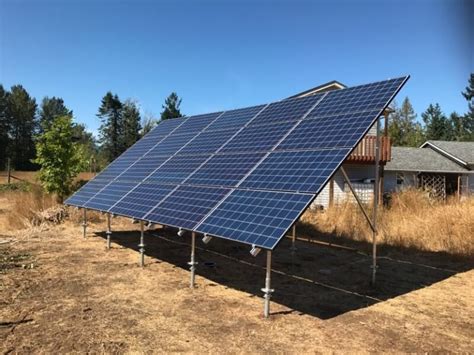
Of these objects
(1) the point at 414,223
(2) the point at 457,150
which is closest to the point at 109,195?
(1) the point at 414,223

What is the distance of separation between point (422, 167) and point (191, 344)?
31444mm

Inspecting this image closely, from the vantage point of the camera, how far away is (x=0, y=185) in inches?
1421

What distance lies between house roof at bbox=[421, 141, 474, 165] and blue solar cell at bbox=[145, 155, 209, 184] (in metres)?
31.0

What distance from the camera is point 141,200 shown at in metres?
10.5

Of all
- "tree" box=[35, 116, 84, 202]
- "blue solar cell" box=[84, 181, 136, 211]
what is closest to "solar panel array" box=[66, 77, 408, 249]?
"blue solar cell" box=[84, 181, 136, 211]

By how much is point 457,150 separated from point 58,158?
34347 mm

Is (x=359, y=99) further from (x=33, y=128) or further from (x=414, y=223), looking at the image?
(x=33, y=128)

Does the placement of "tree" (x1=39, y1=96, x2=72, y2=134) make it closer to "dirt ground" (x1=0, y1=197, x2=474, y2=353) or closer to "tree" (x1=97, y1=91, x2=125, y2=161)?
"tree" (x1=97, y1=91, x2=125, y2=161)

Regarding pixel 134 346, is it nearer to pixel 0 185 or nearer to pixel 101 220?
pixel 101 220

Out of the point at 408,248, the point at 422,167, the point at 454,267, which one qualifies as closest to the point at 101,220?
the point at 408,248

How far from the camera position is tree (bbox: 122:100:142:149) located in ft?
214

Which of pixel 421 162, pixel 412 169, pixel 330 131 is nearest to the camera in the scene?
pixel 330 131

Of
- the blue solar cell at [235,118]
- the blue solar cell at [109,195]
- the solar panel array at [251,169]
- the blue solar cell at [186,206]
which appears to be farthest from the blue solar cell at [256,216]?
the blue solar cell at [109,195]

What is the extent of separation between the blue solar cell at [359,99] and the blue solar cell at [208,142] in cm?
283
